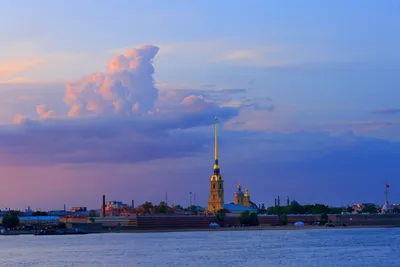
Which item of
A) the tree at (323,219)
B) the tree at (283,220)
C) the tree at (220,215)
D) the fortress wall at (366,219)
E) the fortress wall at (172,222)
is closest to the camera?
the fortress wall at (172,222)

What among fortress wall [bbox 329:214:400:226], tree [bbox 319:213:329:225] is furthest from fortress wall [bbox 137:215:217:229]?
fortress wall [bbox 329:214:400:226]

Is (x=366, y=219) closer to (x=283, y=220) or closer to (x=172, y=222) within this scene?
(x=283, y=220)

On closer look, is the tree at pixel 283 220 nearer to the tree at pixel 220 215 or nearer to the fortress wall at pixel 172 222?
the tree at pixel 220 215

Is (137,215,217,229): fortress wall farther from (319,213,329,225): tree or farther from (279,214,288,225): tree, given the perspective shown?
(319,213,329,225): tree

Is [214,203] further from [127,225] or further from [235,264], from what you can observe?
[235,264]

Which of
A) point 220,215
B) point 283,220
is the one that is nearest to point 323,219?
point 283,220

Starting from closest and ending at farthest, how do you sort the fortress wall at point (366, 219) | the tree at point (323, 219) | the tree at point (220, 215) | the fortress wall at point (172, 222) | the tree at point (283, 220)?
1. the fortress wall at point (172, 222)
2. the tree at point (220, 215)
3. the tree at point (283, 220)
4. the tree at point (323, 219)
5. the fortress wall at point (366, 219)

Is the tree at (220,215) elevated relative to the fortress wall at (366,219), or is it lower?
elevated

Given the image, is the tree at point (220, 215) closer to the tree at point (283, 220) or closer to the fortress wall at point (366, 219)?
the tree at point (283, 220)

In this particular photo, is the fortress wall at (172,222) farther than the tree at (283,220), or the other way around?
the tree at (283,220)

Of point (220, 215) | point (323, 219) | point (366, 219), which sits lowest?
point (366, 219)

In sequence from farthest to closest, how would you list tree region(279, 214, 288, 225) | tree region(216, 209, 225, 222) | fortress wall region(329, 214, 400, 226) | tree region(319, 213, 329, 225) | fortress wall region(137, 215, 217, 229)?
fortress wall region(329, 214, 400, 226) → tree region(319, 213, 329, 225) → tree region(279, 214, 288, 225) → tree region(216, 209, 225, 222) → fortress wall region(137, 215, 217, 229)

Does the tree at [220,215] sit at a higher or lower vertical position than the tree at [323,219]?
higher

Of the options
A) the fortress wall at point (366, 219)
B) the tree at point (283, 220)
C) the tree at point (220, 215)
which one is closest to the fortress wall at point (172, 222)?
the tree at point (220, 215)
